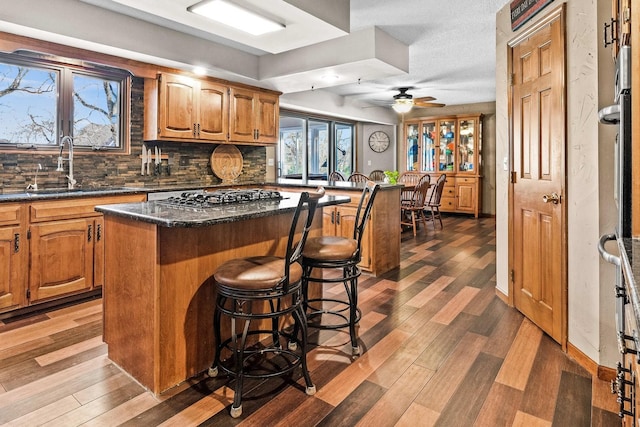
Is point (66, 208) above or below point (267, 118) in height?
below

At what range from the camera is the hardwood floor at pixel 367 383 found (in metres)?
1.77

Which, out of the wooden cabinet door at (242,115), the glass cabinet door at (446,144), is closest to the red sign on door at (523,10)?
the wooden cabinet door at (242,115)

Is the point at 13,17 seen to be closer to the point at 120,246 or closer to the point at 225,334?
the point at 120,246

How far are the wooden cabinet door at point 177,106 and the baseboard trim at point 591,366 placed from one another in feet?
13.3

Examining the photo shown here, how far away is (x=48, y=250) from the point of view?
10.2 feet

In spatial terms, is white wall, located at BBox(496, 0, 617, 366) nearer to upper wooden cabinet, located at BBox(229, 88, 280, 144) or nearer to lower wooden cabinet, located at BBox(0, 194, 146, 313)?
lower wooden cabinet, located at BBox(0, 194, 146, 313)

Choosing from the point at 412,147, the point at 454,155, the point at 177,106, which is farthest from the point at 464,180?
the point at 177,106

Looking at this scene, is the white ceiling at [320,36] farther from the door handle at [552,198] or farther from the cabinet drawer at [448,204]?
the cabinet drawer at [448,204]

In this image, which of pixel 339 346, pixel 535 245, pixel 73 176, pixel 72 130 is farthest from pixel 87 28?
pixel 535 245

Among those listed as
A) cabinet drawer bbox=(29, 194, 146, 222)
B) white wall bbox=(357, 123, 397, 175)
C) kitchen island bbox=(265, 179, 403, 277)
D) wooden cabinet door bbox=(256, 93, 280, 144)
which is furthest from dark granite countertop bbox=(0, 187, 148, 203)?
white wall bbox=(357, 123, 397, 175)

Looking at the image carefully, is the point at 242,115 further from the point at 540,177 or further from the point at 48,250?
the point at 540,177

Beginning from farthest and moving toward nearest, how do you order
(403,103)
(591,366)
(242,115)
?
(403,103)
(242,115)
(591,366)

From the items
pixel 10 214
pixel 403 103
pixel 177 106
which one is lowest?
pixel 10 214

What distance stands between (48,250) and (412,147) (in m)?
7.81
